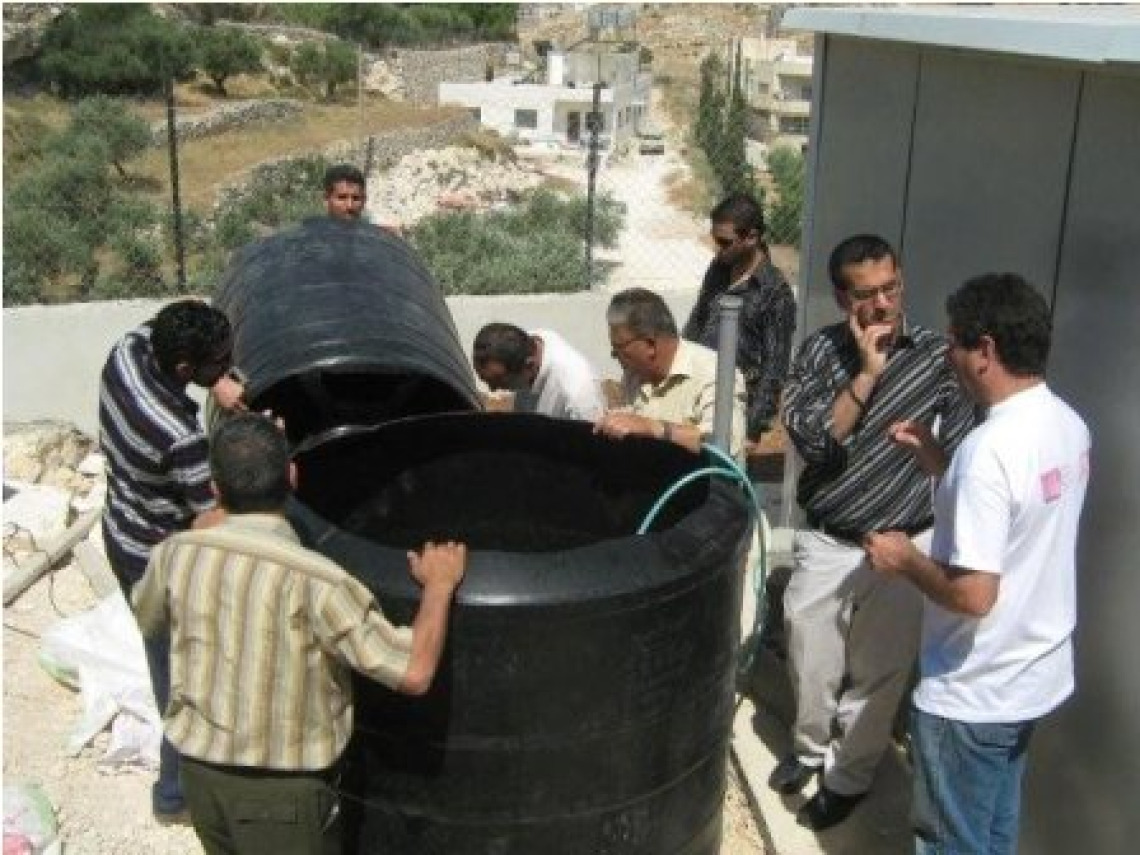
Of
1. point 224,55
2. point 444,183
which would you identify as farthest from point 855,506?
point 224,55

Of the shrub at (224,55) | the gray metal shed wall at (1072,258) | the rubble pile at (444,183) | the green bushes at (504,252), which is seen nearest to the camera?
the gray metal shed wall at (1072,258)

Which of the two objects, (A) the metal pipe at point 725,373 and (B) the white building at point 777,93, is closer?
(A) the metal pipe at point 725,373

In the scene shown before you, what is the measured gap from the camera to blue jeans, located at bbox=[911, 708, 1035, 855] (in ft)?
9.89

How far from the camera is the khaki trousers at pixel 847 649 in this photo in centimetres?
373

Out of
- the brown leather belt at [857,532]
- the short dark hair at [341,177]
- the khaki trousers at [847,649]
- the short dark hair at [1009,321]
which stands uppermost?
the short dark hair at [1009,321]

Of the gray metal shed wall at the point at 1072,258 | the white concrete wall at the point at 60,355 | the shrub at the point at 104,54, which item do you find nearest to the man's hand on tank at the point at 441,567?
the gray metal shed wall at the point at 1072,258

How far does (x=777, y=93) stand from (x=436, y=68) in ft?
44.7

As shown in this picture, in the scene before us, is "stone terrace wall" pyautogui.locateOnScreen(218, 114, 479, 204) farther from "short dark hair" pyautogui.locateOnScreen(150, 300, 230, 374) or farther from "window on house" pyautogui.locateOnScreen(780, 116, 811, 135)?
"short dark hair" pyautogui.locateOnScreen(150, 300, 230, 374)

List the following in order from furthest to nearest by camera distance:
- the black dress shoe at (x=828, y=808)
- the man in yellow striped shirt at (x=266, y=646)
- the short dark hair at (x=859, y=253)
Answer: the black dress shoe at (x=828, y=808) < the short dark hair at (x=859, y=253) < the man in yellow striped shirt at (x=266, y=646)

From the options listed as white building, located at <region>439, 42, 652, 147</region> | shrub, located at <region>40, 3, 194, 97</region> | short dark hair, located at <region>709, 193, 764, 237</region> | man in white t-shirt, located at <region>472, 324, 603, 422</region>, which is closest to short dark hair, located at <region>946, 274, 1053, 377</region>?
man in white t-shirt, located at <region>472, 324, 603, 422</region>

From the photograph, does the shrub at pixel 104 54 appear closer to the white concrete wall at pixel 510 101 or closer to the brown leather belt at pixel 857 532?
the white concrete wall at pixel 510 101

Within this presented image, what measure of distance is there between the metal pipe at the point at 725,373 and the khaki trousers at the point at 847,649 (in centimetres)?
41

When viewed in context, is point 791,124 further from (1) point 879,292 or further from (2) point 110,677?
(1) point 879,292

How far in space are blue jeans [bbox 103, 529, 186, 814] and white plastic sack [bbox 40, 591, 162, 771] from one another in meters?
0.16
